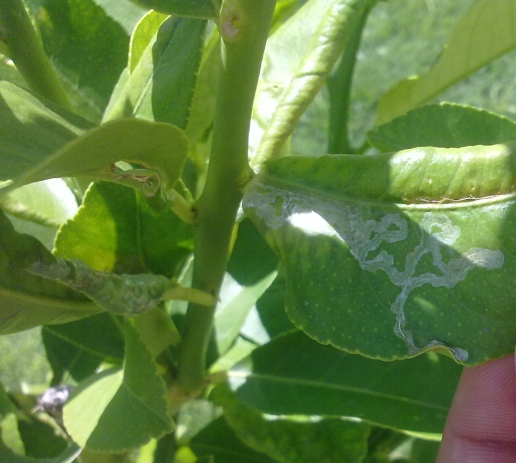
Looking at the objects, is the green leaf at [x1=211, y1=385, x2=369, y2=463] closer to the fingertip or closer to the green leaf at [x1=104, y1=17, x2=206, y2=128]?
the fingertip

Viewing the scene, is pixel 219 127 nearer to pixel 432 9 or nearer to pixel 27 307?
pixel 27 307

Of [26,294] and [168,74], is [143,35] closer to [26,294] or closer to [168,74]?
[168,74]

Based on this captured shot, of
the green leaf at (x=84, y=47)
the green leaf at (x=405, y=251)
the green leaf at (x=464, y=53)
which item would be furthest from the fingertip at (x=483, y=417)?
the green leaf at (x=84, y=47)

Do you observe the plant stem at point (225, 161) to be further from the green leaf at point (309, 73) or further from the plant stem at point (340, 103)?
the plant stem at point (340, 103)

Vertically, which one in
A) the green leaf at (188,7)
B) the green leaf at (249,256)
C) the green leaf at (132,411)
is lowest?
the green leaf at (249,256)

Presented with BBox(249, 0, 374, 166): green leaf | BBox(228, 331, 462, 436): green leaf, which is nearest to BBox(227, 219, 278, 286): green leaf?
BBox(228, 331, 462, 436): green leaf
